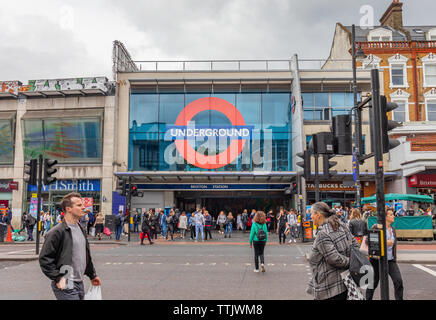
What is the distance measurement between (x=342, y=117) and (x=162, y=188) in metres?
25.4

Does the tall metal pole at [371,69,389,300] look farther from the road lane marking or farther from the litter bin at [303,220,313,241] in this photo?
the litter bin at [303,220,313,241]

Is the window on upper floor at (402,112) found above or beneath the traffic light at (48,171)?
above

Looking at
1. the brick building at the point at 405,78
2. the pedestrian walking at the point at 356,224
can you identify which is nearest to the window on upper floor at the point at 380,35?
the brick building at the point at 405,78

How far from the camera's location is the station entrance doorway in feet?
105

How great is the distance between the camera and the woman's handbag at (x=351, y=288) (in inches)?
165

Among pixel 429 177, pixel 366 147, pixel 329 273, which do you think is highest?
pixel 366 147

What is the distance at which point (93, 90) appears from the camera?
102 feet

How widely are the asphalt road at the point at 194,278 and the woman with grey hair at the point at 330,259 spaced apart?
359 cm

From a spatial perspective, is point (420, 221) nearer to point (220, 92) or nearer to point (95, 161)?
point (220, 92)

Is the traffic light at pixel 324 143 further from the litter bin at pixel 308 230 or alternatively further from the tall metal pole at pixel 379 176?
the litter bin at pixel 308 230

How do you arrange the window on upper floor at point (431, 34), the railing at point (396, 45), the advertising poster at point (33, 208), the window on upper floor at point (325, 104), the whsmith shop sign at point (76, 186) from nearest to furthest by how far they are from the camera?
the advertising poster at point (33, 208), the whsmith shop sign at point (76, 186), the window on upper floor at point (325, 104), the railing at point (396, 45), the window on upper floor at point (431, 34)

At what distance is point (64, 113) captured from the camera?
1248 inches
